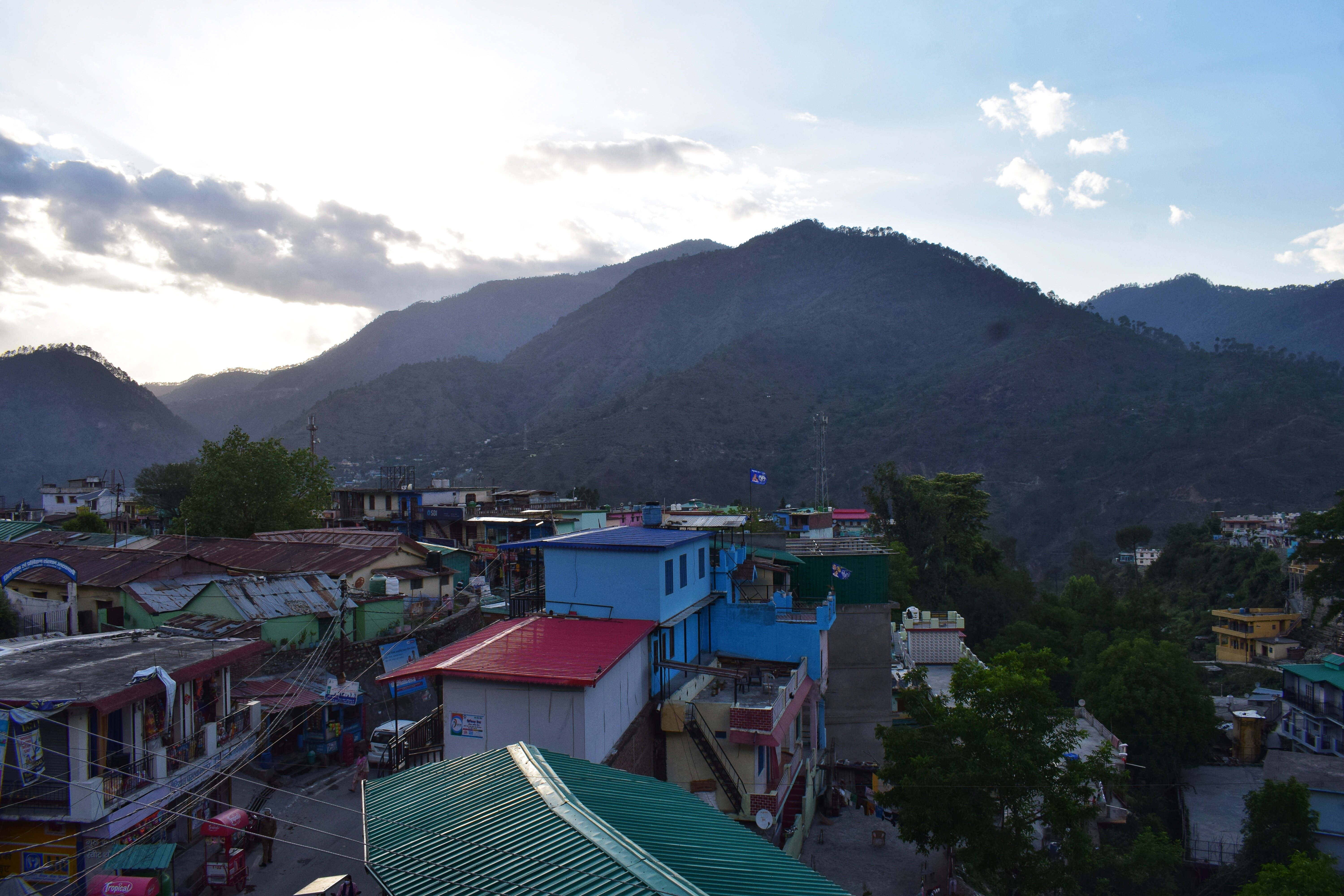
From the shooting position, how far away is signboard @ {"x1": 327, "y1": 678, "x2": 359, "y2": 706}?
19.6m

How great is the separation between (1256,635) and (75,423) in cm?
15833

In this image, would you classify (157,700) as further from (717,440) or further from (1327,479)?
(1327,479)

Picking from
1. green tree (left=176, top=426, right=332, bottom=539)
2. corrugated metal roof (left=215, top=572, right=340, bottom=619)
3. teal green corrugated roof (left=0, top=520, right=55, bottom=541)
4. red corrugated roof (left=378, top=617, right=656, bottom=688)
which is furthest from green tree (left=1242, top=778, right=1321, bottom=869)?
teal green corrugated roof (left=0, top=520, right=55, bottom=541)

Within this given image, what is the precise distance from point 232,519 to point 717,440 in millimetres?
67032

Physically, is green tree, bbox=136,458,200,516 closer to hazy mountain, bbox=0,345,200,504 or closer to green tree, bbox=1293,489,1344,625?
hazy mountain, bbox=0,345,200,504

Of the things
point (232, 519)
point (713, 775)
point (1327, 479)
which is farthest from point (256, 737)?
point (1327, 479)

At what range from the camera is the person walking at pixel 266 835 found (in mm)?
14203

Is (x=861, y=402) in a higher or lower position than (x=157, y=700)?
higher

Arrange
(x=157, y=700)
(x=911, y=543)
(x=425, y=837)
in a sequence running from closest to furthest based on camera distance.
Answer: (x=425, y=837) → (x=157, y=700) → (x=911, y=543)

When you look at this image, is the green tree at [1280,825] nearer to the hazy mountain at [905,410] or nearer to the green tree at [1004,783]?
the green tree at [1004,783]

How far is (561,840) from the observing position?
20.4 ft

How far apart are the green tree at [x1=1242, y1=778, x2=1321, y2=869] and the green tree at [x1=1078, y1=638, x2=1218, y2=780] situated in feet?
17.0

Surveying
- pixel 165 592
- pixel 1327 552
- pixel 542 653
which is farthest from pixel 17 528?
pixel 1327 552

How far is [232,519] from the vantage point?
142 ft
